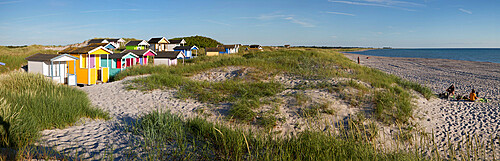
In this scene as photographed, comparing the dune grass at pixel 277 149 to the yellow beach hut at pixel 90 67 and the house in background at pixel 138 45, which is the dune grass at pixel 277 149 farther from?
the house in background at pixel 138 45

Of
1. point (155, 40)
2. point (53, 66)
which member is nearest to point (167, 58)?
point (53, 66)

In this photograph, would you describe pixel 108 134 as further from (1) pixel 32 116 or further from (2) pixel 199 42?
(2) pixel 199 42

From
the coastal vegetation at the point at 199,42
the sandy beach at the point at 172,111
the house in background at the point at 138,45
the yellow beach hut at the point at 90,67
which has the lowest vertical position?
the sandy beach at the point at 172,111

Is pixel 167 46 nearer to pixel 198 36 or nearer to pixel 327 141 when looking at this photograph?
pixel 198 36

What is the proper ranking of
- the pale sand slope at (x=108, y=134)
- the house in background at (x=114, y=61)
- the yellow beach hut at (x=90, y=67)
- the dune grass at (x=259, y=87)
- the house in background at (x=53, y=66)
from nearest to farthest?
the pale sand slope at (x=108, y=134)
the dune grass at (x=259, y=87)
the house in background at (x=53, y=66)
the yellow beach hut at (x=90, y=67)
the house in background at (x=114, y=61)

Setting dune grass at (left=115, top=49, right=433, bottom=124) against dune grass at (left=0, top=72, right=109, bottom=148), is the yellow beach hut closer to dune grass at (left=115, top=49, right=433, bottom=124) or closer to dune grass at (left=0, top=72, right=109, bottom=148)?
dune grass at (left=115, top=49, right=433, bottom=124)

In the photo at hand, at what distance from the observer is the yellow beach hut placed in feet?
55.0

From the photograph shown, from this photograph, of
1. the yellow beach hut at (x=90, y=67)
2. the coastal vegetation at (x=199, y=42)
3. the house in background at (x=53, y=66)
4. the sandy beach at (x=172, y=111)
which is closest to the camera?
the sandy beach at (x=172, y=111)

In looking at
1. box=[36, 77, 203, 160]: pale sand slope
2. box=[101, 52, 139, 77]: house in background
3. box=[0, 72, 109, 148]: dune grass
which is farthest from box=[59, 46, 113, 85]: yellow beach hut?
box=[0, 72, 109, 148]: dune grass

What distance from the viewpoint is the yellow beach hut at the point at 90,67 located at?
16750 millimetres

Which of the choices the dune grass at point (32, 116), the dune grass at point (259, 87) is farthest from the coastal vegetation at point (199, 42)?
the dune grass at point (32, 116)

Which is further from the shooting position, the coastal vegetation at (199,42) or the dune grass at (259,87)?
the coastal vegetation at (199,42)

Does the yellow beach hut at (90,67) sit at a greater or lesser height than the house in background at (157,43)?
lesser

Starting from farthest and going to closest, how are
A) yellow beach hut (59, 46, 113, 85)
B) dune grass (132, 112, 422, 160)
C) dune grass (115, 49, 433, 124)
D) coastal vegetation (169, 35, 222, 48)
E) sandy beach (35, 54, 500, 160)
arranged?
coastal vegetation (169, 35, 222, 48), yellow beach hut (59, 46, 113, 85), dune grass (115, 49, 433, 124), sandy beach (35, 54, 500, 160), dune grass (132, 112, 422, 160)
